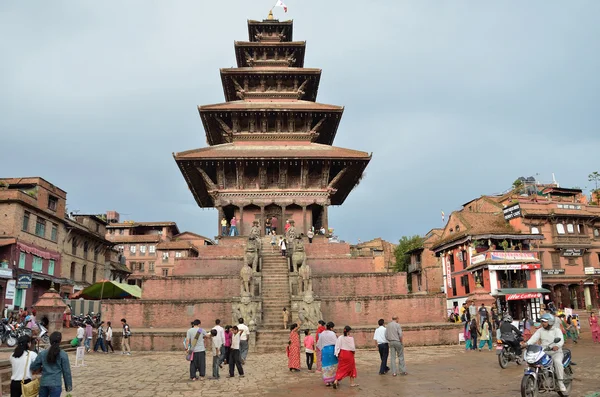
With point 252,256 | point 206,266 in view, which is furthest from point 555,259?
point 206,266

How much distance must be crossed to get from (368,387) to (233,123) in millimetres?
25624

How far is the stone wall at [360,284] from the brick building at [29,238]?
2357 cm

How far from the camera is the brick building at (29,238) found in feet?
115

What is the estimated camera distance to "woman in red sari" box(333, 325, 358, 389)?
35.3ft

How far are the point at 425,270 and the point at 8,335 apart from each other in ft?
150

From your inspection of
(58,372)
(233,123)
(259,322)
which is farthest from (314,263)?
(58,372)

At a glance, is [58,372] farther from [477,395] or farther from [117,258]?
[117,258]

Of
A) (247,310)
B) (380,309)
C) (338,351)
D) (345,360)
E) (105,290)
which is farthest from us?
(105,290)

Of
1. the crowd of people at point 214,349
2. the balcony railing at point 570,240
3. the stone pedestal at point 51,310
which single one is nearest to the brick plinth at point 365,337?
the stone pedestal at point 51,310

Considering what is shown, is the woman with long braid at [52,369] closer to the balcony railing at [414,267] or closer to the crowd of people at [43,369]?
the crowd of people at [43,369]

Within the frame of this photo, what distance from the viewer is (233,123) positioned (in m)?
33.9

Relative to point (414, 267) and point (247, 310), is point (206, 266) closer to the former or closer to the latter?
point (247, 310)

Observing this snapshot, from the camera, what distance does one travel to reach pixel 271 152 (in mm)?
31172

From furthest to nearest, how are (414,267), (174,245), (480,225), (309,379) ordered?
(174,245) < (414,267) < (480,225) < (309,379)
